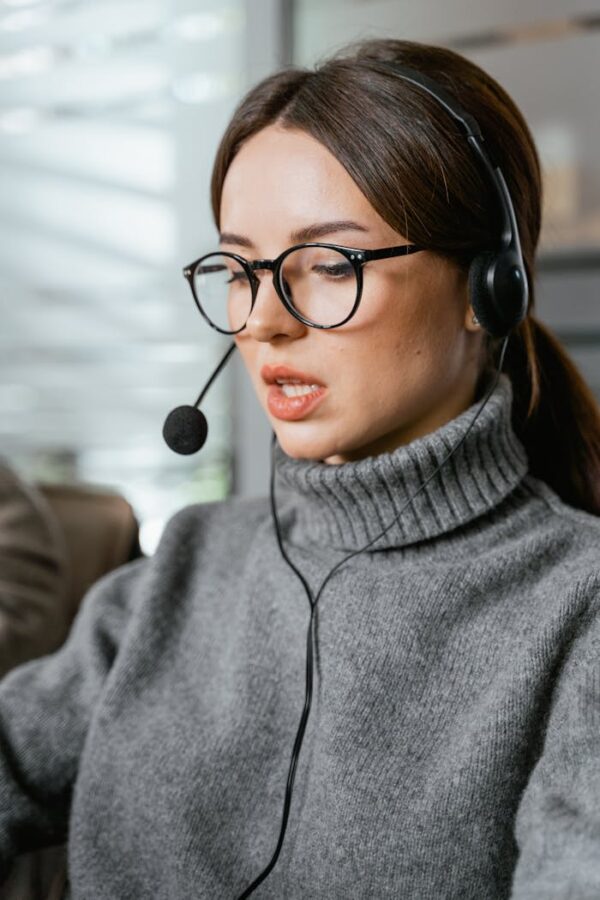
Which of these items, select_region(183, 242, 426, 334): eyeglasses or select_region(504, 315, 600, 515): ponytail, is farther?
select_region(504, 315, 600, 515): ponytail

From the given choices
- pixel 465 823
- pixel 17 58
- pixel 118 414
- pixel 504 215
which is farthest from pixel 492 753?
pixel 17 58

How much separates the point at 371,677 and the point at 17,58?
1634 millimetres

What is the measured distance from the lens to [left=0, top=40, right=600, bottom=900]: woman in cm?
77

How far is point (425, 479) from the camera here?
86 cm

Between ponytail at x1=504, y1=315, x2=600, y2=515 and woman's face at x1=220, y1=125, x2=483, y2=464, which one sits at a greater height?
woman's face at x1=220, y1=125, x2=483, y2=464

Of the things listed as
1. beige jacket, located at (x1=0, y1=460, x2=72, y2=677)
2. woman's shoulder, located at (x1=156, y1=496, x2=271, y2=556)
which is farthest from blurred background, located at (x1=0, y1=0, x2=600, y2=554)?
woman's shoulder, located at (x1=156, y1=496, x2=271, y2=556)

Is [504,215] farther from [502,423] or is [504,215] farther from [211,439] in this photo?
[211,439]

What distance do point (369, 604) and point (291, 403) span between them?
21cm

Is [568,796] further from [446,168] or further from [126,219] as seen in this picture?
[126,219]

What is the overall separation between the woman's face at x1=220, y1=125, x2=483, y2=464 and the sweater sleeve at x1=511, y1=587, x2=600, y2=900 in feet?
0.85

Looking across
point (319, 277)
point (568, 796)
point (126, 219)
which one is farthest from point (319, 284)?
point (126, 219)

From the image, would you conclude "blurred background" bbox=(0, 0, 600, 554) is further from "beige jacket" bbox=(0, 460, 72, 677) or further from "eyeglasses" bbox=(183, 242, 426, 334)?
"eyeglasses" bbox=(183, 242, 426, 334)

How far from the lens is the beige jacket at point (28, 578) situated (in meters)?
1.21

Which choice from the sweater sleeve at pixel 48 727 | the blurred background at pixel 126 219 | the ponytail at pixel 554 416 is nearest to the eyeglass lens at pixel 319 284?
the ponytail at pixel 554 416
